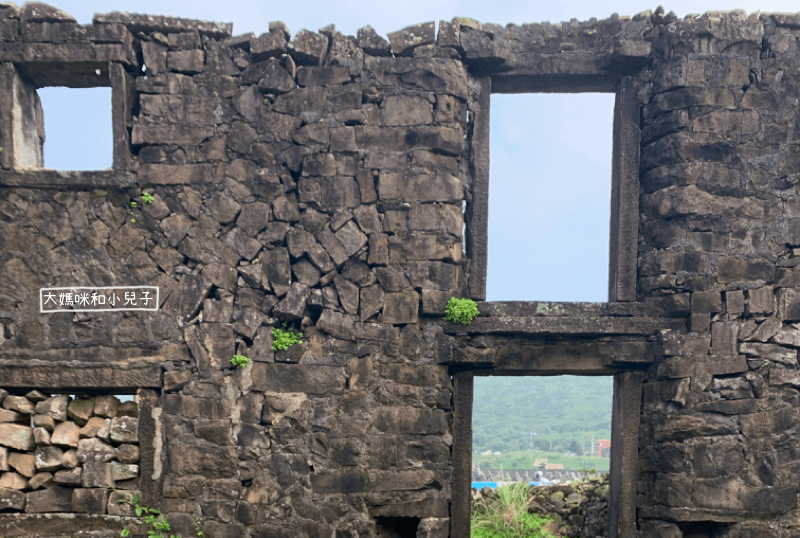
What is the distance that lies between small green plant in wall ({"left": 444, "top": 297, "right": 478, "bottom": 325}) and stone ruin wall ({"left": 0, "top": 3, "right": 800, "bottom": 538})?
0.35ft

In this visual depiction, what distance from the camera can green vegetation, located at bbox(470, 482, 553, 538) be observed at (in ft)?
20.5

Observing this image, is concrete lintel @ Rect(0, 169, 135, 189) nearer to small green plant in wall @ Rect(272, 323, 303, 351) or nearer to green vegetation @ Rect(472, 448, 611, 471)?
small green plant in wall @ Rect(272, 323, 303, 351)

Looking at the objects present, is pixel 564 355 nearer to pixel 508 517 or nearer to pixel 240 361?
pixel 508 517

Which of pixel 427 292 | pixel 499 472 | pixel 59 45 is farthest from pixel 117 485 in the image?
pixel 499 472

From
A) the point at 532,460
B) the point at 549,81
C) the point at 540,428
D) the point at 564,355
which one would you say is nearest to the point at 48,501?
the point at 564,355

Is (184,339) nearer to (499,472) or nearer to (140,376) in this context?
(140,376)

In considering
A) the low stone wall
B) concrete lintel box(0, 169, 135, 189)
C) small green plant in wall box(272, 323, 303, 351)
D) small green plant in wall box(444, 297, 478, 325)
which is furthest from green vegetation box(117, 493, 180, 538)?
small green plant in wall box(444, 297, 478, 325)

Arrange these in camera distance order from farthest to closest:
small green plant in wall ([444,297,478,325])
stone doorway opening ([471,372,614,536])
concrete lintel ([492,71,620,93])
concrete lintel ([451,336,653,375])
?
1. stone doorway opening ([471,372,614,536])
2. concrete lintel ([492,71,620,93])
3. concrete lintel ([451,336,653,375])
4. small green plant in wall ([444,297,478,325])

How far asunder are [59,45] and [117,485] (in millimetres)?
4019

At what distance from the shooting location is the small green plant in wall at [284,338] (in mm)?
5117

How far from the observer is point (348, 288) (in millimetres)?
5168

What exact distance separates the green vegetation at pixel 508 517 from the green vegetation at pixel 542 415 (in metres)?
14.5

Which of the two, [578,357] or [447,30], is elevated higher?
[447,30]

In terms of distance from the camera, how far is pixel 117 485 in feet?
16.9
